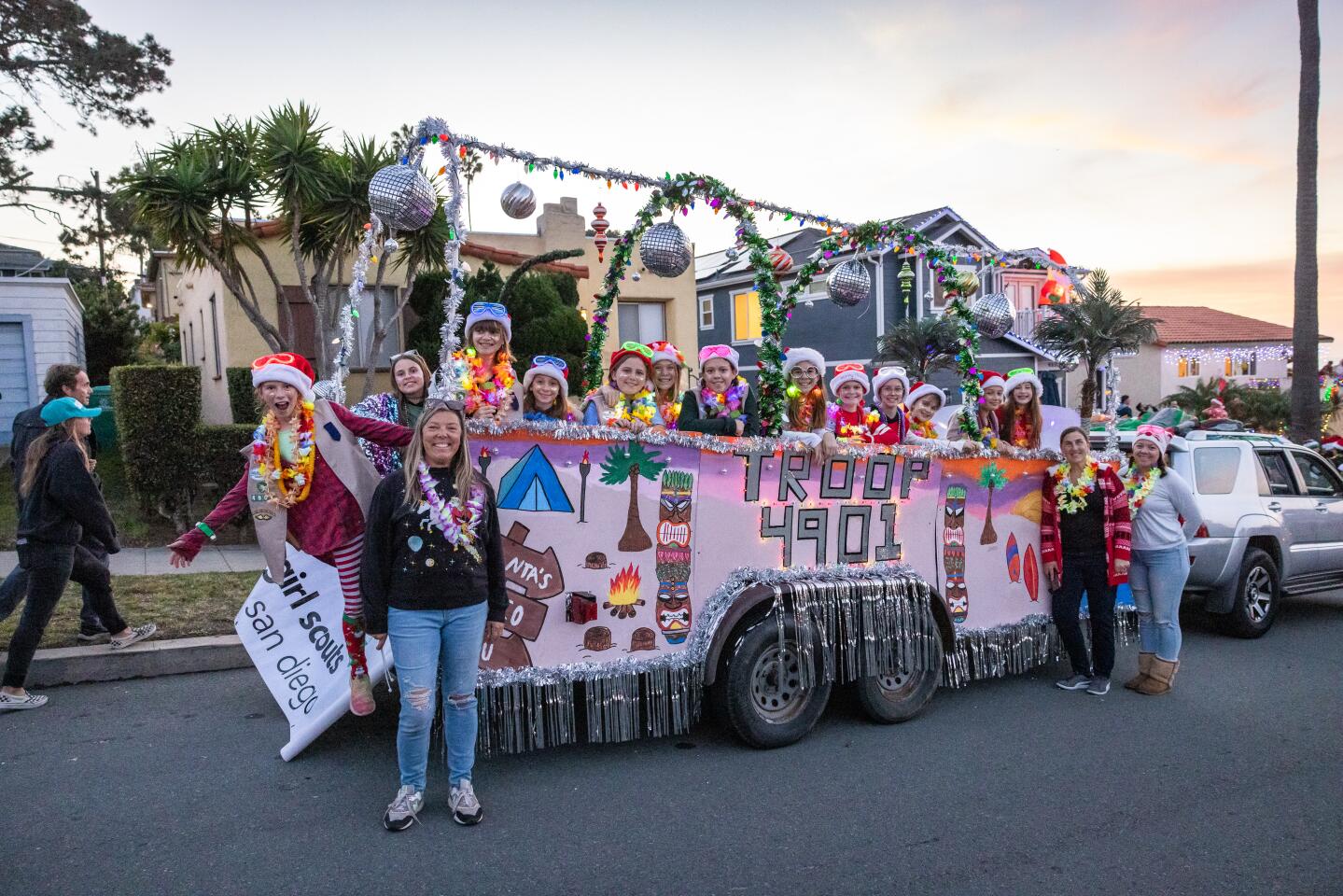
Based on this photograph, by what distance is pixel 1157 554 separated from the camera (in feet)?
19.2

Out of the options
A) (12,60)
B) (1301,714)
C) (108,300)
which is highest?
(12,60)

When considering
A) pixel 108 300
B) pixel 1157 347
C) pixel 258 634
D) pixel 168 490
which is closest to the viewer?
pixel 258 634

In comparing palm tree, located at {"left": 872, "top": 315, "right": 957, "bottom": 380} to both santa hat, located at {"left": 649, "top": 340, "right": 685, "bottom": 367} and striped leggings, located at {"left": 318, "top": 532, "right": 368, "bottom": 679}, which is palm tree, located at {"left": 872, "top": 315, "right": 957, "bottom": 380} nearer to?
santa hat, located at {"left": 649, "top": 340, "right": 685, "bottom": 367}

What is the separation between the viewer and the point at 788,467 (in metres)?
4.71

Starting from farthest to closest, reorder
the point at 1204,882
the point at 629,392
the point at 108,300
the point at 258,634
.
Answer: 1. the point at 108,300
2. the point at 629,392
3. the point at 258,634
4. the point at 1204,882

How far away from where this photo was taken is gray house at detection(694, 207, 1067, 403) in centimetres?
2403

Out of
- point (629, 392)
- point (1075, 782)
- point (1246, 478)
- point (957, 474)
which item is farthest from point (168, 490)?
point (1246, 478)

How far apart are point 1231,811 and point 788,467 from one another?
2.55 meters

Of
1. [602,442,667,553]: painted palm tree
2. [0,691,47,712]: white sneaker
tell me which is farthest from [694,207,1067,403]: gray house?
[0,691,47,712]: white sneaker

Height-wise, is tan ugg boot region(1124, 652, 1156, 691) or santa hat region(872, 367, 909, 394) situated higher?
santa hat region(872, 367, 909, 394)

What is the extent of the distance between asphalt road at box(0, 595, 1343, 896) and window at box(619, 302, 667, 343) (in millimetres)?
14699

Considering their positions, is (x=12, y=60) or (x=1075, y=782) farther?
(x=12, y=60)

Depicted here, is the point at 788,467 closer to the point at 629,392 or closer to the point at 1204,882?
the point at 629,392

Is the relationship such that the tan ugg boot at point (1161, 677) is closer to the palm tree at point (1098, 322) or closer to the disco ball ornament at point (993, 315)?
the disco ball ornament at point (993, 315)
